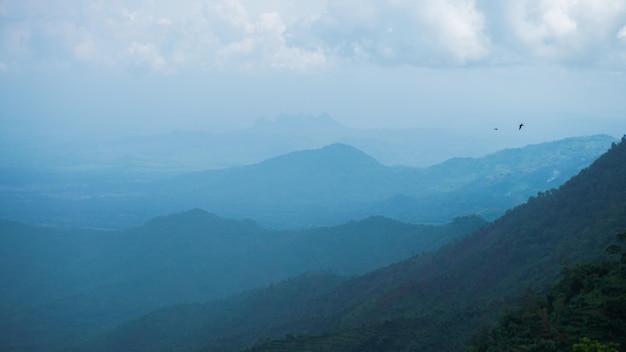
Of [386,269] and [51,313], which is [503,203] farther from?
[51,313]

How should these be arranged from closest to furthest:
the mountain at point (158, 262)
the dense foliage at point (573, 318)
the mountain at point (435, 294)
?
the dense foliage at point (573, 318) → the mountain at point (435, 294) → the mountain at point (158, 262)

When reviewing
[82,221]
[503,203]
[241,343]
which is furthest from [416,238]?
[82,221]

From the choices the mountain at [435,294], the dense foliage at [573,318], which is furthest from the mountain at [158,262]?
the dense foliage at [573,318]

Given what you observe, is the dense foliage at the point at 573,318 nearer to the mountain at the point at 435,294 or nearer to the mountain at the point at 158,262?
the mountain at the point at 435,294

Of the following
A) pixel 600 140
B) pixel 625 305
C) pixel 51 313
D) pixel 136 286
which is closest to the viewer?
pixel 625 305

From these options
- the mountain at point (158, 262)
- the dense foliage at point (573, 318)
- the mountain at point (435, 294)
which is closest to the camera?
the dense foliage at point (573, 318)

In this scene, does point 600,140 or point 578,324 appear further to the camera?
point 600,140
